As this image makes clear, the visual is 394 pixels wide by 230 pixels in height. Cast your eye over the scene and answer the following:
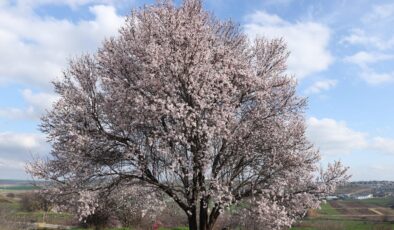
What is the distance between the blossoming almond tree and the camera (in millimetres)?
18047

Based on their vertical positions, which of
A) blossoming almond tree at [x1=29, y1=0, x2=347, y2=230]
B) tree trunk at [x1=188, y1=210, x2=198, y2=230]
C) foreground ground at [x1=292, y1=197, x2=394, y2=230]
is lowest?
foreground ground at [x1=292, y1=197, x2=394, y2=230]

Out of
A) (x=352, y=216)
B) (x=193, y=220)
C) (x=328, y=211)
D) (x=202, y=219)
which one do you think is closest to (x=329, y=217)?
(x=352, y=216)

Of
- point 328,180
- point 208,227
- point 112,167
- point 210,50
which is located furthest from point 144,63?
point 328,180

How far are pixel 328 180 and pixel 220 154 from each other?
200 inches

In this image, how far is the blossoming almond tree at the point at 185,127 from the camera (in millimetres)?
18047

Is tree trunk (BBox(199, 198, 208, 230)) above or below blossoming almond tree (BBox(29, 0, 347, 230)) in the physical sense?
below

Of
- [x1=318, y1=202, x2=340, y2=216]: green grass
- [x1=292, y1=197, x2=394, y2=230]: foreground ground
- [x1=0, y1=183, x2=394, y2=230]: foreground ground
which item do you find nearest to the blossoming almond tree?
[x1=0, y1=183, x2=394, y2=230]: foreground ground

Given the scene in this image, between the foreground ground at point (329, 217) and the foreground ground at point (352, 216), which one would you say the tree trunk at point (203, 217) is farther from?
the foreground ground at point (352, 216)

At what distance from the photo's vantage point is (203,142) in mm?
18156

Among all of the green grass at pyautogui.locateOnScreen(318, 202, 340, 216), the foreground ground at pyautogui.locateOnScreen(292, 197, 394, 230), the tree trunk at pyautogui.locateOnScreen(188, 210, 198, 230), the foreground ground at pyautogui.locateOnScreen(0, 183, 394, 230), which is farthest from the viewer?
the green grass at pyautogui.locateOnScreen(318, 202, 340, 216)

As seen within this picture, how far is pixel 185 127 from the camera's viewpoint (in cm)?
1775

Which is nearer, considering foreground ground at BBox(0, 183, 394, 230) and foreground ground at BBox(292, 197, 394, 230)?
foreground ground at BBox(0, 183, 394, 230)

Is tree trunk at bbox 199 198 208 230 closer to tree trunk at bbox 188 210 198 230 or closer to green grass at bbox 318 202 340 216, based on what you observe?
tree trunk at bbox 188 210 198 230

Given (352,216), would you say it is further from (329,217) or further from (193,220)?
(193,220)
